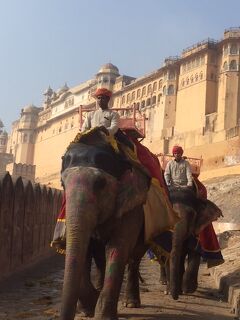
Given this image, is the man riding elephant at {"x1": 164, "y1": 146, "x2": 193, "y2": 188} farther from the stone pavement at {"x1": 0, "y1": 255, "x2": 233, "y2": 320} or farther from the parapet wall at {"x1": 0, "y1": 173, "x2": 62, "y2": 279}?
the parapet wall at {"x1": 0, "y1": 173, "x2": 62, "y2": 279}

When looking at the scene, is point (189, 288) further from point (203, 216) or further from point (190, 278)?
point (203, 216)

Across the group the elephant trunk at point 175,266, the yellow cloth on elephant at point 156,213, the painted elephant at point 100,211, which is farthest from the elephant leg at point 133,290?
the painted elephant at point 100,211

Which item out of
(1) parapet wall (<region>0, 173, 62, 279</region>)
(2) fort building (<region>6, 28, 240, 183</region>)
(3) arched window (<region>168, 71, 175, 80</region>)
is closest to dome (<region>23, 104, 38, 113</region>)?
(2) fort building (<region>6, 28, 240, 183</region>)

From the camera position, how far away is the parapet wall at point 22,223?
7.44 m

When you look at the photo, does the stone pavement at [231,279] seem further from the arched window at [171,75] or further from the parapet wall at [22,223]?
the arched window at [171,75]

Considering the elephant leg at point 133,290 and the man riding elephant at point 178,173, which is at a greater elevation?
the man riding elephant at point 178,173

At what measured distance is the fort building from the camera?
4003 centimetres

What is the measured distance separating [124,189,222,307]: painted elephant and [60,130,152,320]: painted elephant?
975 mm

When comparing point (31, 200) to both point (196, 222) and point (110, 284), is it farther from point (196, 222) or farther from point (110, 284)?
point (110, 284)

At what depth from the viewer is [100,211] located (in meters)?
4.14

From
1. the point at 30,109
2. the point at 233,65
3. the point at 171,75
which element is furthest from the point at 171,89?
the point at 30,109

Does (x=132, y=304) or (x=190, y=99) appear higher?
(x=190, y=99)

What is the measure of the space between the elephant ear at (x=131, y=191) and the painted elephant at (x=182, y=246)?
3.11ft

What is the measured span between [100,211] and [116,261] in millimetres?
454
